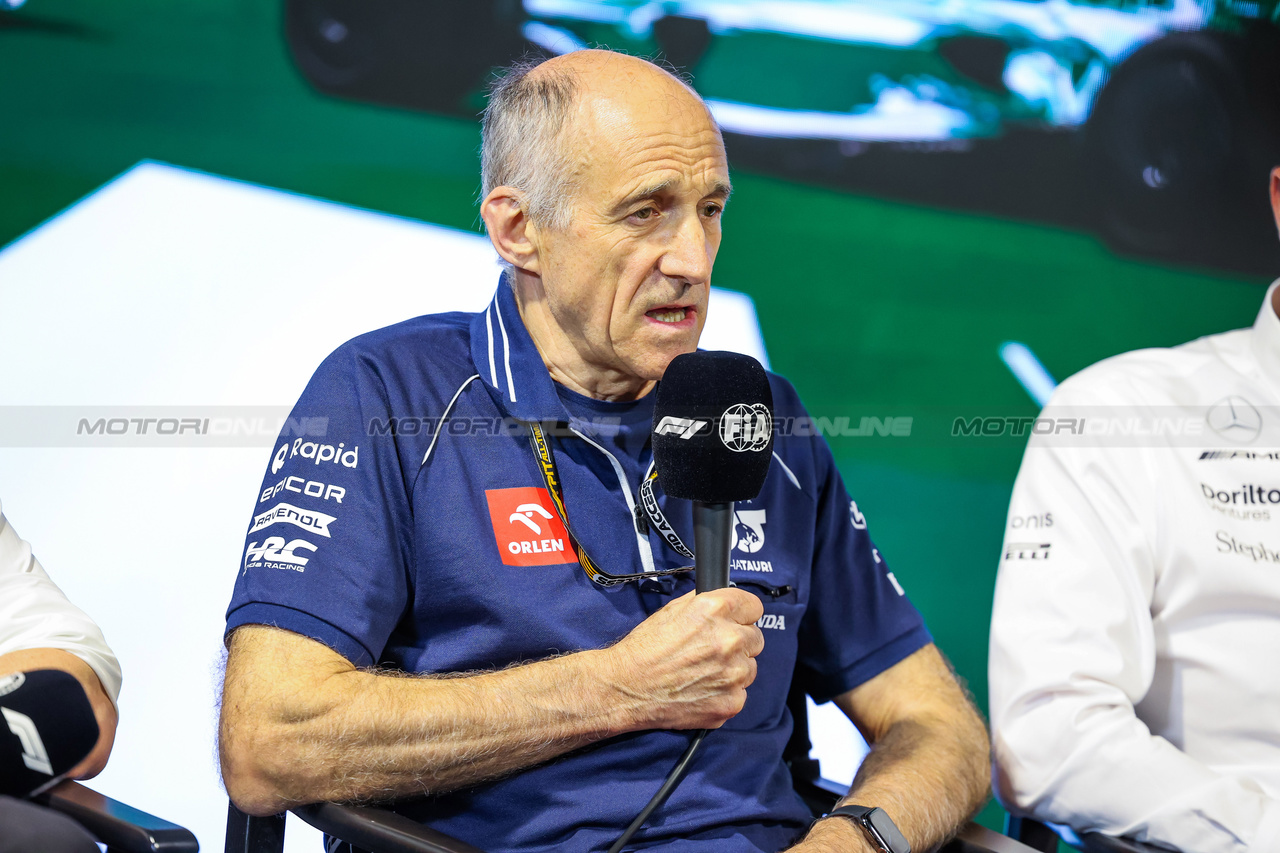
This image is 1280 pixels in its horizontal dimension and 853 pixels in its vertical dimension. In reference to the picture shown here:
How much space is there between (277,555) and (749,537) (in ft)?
2.30

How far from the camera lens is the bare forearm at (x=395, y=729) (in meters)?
1.27

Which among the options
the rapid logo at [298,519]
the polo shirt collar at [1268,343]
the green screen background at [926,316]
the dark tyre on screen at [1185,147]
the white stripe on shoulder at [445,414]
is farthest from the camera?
the dark tyre on screen at [1185,147]

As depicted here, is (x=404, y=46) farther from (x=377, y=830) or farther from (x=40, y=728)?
(x=377, y=830)

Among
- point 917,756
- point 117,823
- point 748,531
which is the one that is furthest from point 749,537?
point 117,823

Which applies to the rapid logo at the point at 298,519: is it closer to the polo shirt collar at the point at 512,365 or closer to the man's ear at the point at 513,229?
the polo shirt collar at the point at 512,365

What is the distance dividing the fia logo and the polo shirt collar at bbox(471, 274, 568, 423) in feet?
1.07

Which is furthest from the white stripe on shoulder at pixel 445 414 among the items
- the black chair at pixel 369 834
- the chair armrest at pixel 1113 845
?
the chair armrest at pixel 1113 845

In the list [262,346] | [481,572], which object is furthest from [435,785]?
[262,346]

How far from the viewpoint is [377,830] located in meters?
1.25

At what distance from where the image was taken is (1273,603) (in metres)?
1.79

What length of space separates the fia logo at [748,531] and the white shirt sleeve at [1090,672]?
45 cm

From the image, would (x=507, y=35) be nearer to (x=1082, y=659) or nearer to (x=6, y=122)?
(x=6, y=122)

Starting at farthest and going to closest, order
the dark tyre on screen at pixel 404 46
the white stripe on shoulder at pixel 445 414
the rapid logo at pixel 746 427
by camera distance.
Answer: the dark tyre on screen at pixel 404 46
the white stripe on shoulder at pixel 445 414
the rapid logo at pixel 746 427

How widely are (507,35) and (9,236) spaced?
1181mm
